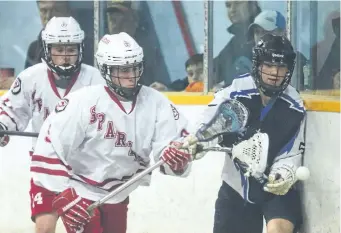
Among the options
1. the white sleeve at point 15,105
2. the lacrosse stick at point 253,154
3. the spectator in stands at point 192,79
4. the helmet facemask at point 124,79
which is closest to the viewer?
the lacrosse stick at point 253,154

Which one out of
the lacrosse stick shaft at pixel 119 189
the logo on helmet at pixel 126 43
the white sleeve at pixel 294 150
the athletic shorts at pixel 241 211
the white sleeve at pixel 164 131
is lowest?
the athletic shorts at pixel 241 211

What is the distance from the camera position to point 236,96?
4.84m

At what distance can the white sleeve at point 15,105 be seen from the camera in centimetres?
557

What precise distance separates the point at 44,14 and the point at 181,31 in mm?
851

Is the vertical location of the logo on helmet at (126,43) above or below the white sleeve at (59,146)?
above

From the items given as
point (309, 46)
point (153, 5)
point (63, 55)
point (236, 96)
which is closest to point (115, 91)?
point (236, 96)

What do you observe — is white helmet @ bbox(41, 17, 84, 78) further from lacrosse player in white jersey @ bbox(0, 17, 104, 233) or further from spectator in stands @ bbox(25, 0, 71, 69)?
spectator in stands @ bbox(25, 0, 71, 69)

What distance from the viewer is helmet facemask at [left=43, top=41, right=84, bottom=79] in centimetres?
551

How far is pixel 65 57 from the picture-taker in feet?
18.2

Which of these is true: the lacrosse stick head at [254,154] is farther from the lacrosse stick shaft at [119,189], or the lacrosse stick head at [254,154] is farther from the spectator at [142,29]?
the spectator at [142,29]

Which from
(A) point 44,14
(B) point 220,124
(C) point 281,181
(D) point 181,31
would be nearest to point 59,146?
(B) point 220,124

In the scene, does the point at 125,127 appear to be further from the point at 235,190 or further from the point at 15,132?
the point at 15,132

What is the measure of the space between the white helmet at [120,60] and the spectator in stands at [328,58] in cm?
107

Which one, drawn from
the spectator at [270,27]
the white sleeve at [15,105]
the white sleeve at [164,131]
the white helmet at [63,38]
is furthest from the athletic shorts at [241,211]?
the white sleeve at [15,105]
